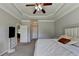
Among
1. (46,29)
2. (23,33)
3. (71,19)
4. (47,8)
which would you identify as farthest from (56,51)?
(46,29)

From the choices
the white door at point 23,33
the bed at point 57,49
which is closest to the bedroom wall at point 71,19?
the bed at point 57,49

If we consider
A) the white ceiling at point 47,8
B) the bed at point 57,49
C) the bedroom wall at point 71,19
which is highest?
the white ceiling at point 47,8

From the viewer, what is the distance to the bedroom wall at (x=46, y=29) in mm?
10602

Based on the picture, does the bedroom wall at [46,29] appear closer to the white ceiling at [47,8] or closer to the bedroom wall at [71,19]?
the white ceiling at [47,8]

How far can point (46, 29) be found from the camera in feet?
35.0

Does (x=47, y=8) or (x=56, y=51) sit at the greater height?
(x=47, y=8)

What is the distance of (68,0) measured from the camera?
2.14ft

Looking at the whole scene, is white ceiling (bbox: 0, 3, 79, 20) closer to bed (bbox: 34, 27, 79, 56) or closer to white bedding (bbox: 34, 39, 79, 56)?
bed (bbox: 34, 27, 79, 56)

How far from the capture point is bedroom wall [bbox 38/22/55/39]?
10602 mm

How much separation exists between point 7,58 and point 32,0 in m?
0.38

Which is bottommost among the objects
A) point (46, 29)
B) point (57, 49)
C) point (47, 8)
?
point (57, 49)

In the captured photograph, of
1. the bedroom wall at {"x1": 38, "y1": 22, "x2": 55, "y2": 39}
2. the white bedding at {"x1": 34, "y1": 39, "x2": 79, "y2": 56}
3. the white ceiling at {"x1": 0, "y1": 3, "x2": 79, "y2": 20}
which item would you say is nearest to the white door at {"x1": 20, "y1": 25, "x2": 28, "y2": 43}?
the bedroom wall at {"x1": 38, "y1": 22, "x2": 55, "y2": 39}

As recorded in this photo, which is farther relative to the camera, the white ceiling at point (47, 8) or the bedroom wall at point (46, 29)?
the bedroom wall at point (46, 29)

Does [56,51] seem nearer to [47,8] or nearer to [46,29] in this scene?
[47,8]
